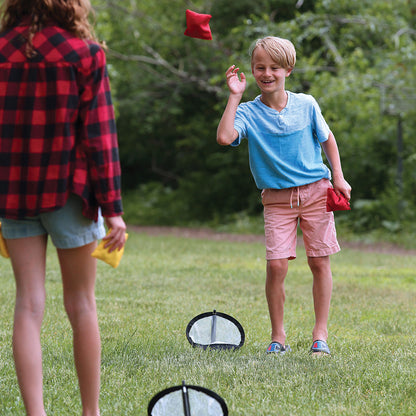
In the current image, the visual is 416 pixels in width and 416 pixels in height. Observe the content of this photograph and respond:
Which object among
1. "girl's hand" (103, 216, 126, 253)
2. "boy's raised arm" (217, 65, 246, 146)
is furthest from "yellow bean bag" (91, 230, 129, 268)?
"boy's raised arm" (217, 65, 246, 146)

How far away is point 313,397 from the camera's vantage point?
279cm

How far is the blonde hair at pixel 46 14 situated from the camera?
2.17m

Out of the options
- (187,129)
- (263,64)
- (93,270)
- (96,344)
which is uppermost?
(263,64)

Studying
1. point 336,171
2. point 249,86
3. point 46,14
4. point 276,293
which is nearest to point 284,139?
point 336,171

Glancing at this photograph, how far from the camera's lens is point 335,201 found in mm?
3555

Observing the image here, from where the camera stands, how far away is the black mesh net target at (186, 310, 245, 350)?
12.0ft

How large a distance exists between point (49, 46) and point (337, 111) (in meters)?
10.6

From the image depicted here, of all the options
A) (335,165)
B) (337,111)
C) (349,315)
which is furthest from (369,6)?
(335,165)

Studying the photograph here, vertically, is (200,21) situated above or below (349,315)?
above

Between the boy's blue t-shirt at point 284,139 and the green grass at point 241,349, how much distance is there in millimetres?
953

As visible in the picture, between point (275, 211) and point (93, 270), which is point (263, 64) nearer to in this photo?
point (275, 211)

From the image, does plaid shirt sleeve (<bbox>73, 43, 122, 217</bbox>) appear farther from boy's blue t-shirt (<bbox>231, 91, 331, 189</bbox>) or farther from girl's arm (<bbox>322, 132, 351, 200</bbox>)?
girl's arm (<bbox>322, 132, 351, 200</bbox>)

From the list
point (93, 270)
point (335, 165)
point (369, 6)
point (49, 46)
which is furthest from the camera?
point (369, 6)

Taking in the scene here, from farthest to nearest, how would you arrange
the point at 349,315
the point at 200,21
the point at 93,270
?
the point at 349,315, the point at 200,21, the point at 93,270
